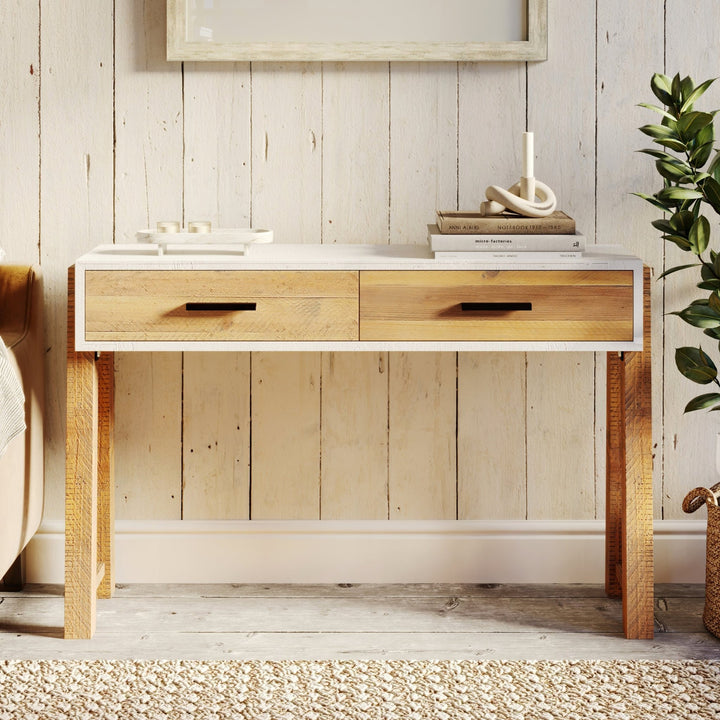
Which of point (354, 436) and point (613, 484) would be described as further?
point (354, 436)

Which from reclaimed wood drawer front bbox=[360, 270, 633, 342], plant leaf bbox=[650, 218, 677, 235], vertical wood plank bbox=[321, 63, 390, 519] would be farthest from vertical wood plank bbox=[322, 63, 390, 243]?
plant leaf bbox=[650, 218, 677, 235]

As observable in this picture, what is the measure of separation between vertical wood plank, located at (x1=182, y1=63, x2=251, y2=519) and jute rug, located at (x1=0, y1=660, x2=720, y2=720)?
549mm

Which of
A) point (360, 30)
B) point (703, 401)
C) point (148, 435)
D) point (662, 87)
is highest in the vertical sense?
point (360, 30)

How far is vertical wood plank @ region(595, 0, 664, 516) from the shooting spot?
2260 mm

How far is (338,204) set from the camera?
2.31m

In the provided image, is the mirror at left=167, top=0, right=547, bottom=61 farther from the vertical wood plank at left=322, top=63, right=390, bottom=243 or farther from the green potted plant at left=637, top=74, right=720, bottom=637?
the green potted plant at left=637, top=74, right=720, bottom=637

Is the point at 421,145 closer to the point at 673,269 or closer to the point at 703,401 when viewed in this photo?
the point at 673,269

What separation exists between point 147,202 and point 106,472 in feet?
2.11

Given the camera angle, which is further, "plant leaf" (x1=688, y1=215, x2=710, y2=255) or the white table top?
"plant leaf" (x1=688, y1=215, x2=710, y2=255)

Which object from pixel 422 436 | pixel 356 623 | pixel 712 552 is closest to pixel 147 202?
pixel 422 436

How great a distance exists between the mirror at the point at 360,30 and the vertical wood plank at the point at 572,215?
3.0 inches

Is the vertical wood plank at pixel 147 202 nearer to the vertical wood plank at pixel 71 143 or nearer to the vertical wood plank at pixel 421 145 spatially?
the vertical wood plank at pixel 71 143

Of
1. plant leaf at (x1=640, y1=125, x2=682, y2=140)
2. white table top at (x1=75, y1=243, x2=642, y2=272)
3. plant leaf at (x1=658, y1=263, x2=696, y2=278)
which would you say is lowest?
plant leaf at (x1=658, y1=263, x2=696, y2=278)

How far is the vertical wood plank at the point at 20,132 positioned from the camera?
2256 mm
